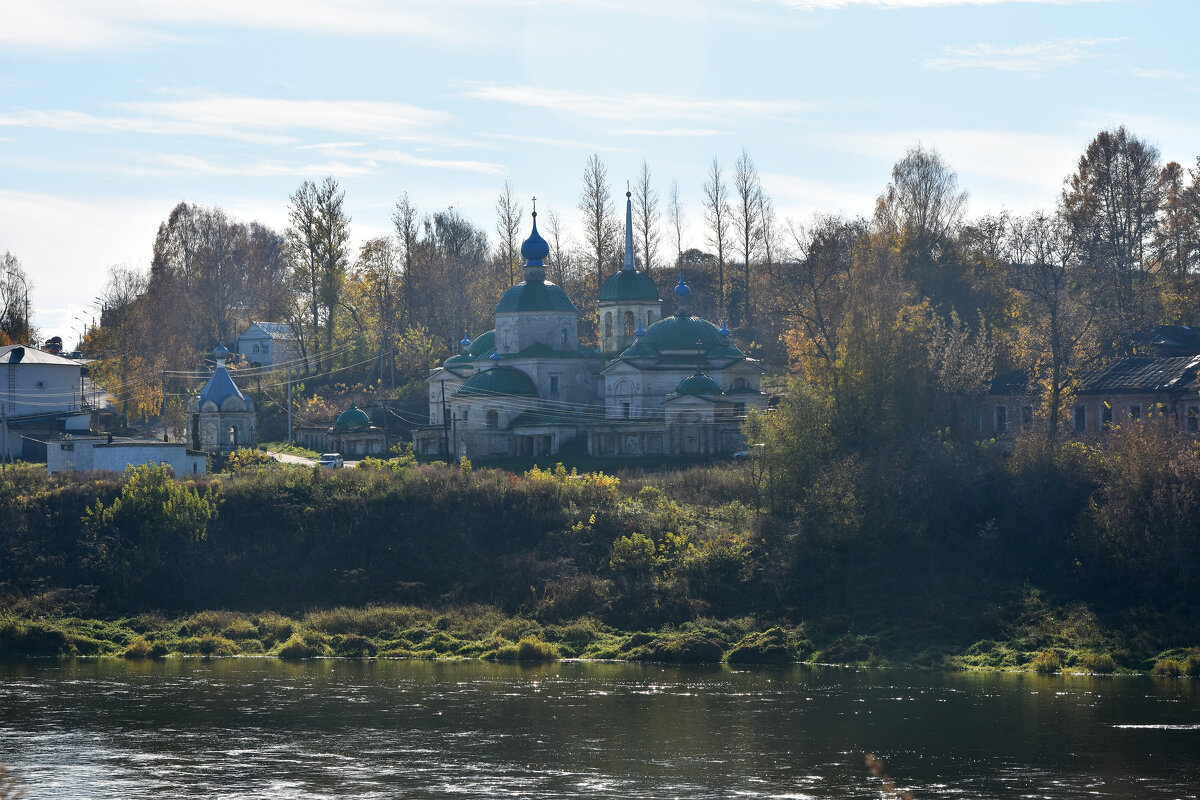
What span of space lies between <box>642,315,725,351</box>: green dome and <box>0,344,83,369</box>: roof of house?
2748 centimetres

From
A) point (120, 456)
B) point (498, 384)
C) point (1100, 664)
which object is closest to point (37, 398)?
point (120, 456)

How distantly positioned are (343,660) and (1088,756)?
1987cm

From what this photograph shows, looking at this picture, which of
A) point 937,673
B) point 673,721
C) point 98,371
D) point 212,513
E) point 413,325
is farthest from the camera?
point 413,325

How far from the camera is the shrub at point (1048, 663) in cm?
3475

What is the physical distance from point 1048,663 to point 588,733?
13.5 m

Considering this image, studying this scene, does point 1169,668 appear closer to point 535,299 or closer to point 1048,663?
point 1048,663

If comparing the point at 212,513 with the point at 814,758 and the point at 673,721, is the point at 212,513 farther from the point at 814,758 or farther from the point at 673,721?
the point at 814,758

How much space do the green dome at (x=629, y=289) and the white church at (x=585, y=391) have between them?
2.27 m

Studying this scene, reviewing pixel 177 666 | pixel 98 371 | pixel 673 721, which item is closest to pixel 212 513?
pixel 177 666

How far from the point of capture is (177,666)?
3631 cm

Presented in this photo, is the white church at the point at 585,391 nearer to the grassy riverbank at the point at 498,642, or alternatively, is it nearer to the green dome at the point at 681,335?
the green dome at the point at 681,335

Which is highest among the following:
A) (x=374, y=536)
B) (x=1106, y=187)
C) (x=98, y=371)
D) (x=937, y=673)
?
(x=1106, y=187)

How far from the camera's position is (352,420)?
70.1 meters

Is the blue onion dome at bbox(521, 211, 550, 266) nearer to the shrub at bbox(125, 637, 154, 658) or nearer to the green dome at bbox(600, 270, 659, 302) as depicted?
the green dome at bbox(600, 270, 659, 302)
